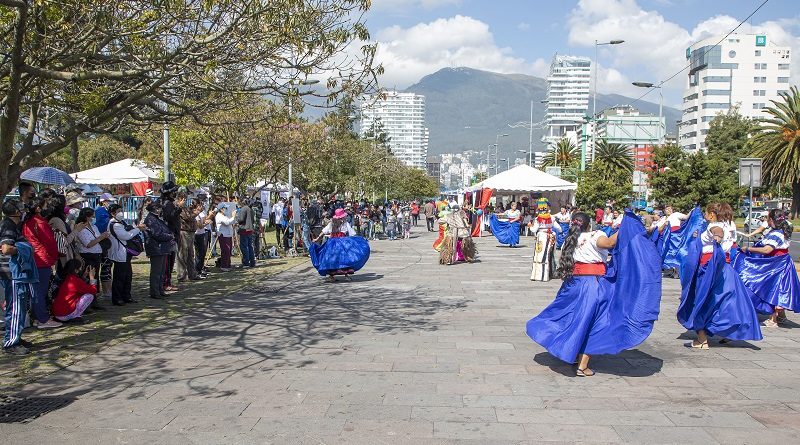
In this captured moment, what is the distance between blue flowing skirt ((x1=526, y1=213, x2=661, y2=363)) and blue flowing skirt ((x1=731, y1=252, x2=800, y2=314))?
334 centimetres

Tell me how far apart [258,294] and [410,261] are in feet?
24.5

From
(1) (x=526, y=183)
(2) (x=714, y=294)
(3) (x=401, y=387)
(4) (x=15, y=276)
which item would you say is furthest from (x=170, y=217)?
(1) (x=526, y=183)

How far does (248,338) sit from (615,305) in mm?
4529

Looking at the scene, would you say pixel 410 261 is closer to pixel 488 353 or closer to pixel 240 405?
pixel 488 353

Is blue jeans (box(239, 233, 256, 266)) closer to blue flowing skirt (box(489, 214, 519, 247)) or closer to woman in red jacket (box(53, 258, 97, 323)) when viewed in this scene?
woman in red jacket (box(53, 258, 97, 323))

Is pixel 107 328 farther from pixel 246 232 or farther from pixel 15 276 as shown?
pixel 246 232

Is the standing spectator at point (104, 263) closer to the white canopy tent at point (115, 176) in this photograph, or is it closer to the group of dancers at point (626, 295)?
the group of dancers at point (626, 295)

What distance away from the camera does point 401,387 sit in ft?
19.7

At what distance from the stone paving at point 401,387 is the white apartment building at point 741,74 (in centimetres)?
10651

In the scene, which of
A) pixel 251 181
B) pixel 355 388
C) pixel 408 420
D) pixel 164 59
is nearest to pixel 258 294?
pixel 164 59

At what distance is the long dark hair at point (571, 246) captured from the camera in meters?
6.55

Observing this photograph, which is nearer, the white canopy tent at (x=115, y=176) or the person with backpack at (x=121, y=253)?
the person with backpack at (x=121, y=253)

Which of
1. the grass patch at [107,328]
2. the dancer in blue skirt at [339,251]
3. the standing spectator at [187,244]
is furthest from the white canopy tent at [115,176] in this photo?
the dancer in blue skirt at [339,251]

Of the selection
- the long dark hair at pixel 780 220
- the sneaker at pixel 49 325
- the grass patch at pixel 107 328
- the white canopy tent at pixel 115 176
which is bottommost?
the grass patch at pixel 107 328
